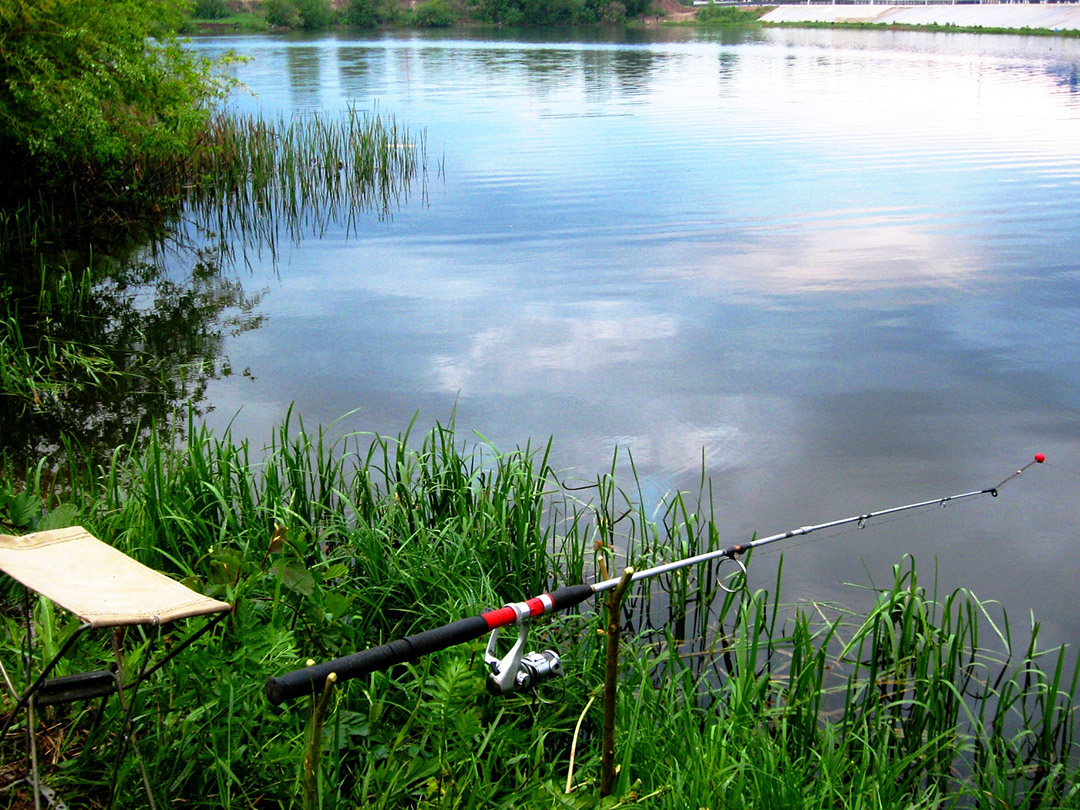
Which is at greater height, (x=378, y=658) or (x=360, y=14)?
(x=360, y=14)

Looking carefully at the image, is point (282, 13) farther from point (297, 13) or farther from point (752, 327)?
point (752, 327)

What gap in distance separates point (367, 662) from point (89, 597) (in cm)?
73

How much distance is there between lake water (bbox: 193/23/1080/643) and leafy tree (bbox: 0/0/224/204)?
7.39ft

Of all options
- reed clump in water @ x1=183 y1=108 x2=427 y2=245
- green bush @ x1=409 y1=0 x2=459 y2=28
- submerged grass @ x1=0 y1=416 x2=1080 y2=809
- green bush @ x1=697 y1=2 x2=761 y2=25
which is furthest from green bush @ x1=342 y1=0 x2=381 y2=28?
submerged grass @ x1=0 y1=416 x2=1080 y2=809

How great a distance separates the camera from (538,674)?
8.91ft

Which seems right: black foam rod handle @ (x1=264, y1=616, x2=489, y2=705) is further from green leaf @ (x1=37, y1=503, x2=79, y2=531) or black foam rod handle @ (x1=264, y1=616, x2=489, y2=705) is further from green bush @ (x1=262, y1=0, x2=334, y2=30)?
green bush @ (x1=262, y1=0, x2=334, y2=30)

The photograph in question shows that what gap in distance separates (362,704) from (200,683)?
597mm

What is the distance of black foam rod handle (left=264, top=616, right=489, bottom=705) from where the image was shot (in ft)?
6.43

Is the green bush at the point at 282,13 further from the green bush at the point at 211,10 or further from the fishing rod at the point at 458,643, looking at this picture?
the fishing rod at the point at 458,643

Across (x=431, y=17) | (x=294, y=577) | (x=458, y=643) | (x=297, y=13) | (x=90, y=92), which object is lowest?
(x=294, y=577)

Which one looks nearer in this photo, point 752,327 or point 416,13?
point 752,327

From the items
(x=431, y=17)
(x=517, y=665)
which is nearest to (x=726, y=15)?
(x=431, y=17)

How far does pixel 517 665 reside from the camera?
2582mm

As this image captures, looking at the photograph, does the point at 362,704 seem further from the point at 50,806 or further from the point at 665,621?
the point at 665,621
